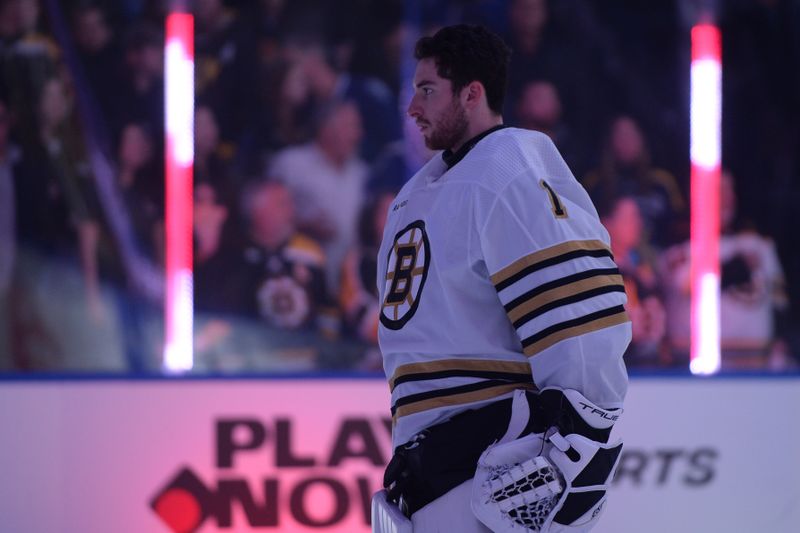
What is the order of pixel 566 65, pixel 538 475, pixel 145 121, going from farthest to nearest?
pixel 566 65
pixel 145 121
pixel 538 475

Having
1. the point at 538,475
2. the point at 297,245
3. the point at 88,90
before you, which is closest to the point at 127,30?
the point at 88,90

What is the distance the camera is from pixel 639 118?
5406 mm

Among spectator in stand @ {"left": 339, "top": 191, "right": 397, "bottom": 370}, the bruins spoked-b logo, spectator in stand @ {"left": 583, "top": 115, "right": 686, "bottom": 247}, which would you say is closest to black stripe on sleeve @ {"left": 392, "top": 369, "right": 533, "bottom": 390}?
the bruins spoked-b logo

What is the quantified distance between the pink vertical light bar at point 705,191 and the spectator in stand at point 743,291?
0.09 m

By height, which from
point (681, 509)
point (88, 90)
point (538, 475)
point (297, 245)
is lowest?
point (681, 509)

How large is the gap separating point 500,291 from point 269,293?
3740 millimetres

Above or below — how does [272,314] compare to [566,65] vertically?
below

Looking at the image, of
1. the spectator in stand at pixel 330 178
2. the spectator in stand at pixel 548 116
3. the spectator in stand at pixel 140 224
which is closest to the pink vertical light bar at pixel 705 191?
the spectator in stand at pixel 548 116

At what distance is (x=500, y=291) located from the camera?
54.9 inches

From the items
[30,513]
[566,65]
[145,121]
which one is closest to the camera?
[30,513]

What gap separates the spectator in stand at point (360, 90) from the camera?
5.14 m

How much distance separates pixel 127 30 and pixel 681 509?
3641 millimetres

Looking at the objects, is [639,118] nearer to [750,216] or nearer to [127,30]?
[750,216]

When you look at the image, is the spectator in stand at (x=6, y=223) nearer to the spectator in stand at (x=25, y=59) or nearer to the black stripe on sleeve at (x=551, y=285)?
the spectator in stand at (x=25, y=59)
